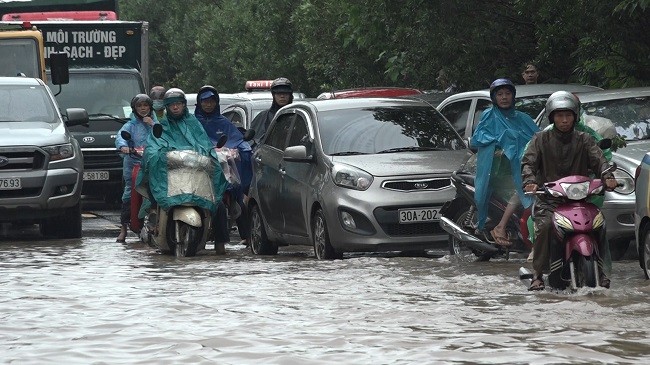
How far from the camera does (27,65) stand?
23328 millimetres

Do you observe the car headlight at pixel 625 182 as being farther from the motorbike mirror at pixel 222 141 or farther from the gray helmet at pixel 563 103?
the motorbike mirror at pixel 222 141

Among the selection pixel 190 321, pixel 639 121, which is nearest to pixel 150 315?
pixel 190 321

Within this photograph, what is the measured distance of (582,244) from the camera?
437 inches

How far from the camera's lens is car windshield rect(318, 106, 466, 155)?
624 inches

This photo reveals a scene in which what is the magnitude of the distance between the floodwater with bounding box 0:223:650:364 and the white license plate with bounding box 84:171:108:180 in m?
10.6

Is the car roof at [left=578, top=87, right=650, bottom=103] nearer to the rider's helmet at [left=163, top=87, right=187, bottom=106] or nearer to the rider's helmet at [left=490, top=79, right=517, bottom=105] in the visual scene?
the rider's helmet at [left=490, top=79, right=517, bottom=105]

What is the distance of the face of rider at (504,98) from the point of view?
14.3 m

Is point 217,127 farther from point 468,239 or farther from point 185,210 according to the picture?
point 468,239

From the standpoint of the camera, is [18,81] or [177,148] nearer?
[177,148]

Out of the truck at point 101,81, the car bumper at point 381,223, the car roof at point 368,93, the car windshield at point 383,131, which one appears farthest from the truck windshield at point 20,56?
the car bumper at point 381,223

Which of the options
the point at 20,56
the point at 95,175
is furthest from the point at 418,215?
the point at 95,175

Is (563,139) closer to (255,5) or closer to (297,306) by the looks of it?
(297,306)

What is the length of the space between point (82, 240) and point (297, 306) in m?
8.73

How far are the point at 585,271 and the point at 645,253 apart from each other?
1297 mm
